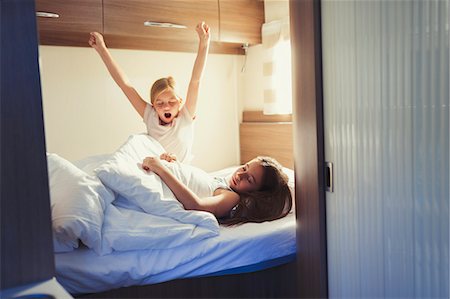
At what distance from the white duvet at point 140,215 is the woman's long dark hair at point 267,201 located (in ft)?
0.80

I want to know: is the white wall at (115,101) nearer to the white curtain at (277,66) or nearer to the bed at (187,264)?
the white curtain at (277,66)

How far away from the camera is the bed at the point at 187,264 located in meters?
1.51

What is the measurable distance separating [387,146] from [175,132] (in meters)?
1.33

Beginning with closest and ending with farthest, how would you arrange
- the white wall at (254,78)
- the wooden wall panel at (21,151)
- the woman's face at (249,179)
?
the wooden wall panel at (21,151) → the woman's face at (249,179) → the white wall at (254,78)

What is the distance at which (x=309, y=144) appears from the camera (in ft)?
5.10

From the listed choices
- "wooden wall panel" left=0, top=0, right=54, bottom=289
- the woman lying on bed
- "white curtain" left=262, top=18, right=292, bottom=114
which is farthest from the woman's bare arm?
"white curtain" left=262, top=18, right=292, bottom=114

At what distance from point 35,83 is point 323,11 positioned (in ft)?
3.02

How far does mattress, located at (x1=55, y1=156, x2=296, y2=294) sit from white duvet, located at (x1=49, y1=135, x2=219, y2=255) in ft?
0.11

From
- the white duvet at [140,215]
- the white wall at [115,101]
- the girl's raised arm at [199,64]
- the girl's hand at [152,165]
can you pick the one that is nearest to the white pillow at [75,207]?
the white duvet at [140,215]

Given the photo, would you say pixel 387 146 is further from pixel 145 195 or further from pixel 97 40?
pixel 97 40

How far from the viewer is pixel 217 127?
10.8ft

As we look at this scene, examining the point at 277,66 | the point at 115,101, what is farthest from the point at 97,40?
the point at 277,66

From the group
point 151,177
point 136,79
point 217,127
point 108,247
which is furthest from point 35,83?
point 217,127

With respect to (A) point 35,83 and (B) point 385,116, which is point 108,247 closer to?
(A) point 35,83
